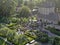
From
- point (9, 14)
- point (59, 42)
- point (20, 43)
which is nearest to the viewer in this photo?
point (20, 43)

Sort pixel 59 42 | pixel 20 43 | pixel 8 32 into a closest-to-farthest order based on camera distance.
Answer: pixel 20 43, pixel 59 42, pixel 8 32

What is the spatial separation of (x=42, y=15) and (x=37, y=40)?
1439 centimetres

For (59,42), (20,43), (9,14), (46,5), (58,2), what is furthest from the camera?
(46,5)


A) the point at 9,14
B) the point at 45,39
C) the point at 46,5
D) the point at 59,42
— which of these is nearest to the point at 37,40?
the point at 45,39

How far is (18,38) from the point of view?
14.4 metres

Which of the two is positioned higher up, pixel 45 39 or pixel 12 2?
pixel 12 2

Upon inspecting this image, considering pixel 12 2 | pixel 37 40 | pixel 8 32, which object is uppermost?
pixel 12 2

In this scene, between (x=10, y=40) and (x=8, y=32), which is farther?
(x=8, y=32)

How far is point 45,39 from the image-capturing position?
16672mm

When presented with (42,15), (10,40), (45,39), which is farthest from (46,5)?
(10,40)

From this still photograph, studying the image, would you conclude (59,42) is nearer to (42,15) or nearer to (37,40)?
(37,40)

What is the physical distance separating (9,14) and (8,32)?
12087mm

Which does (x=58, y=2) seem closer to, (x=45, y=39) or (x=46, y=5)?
(x=46, y=5)

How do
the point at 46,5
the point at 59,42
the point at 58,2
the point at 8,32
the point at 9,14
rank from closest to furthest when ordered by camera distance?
the point at 59,42 < the point at 8,32 < the point at 9,14 < the point at 58,2 < the point at 46,5
